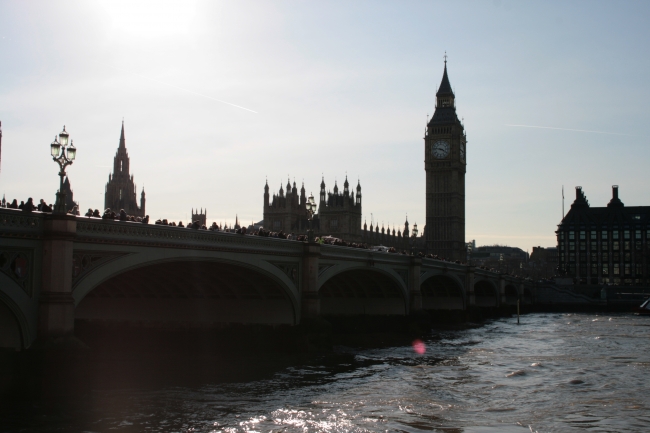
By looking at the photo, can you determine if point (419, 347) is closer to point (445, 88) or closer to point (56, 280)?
point (56, 280)

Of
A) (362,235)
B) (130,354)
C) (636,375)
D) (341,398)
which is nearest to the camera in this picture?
(341,398)

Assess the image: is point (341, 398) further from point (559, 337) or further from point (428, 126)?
point (428, 126)

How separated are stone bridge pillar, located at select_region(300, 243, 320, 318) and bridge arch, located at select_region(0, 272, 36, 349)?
17.5 meters

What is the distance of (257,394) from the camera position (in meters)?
25.7

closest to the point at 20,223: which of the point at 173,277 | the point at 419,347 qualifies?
the point at 173,277

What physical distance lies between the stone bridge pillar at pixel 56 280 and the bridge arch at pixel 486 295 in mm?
73762

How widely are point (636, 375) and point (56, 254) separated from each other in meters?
23.9

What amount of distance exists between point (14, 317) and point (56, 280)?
1582 millimetres

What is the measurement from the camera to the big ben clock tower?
14962 cm

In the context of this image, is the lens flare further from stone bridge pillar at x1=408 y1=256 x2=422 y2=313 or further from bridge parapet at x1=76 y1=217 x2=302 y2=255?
bridge parapet at x1=76 y1=217 x2=302 y2=255

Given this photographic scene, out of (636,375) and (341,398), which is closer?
(341,398)

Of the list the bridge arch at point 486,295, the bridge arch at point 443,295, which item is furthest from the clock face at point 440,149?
the bridge arch at point 443,295

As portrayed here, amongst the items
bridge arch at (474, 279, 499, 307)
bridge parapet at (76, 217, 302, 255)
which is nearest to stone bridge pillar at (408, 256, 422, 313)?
bridge parapet at (76, 217, 302, 255)

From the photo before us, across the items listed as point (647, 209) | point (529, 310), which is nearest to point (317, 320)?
point (529, 310)
